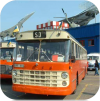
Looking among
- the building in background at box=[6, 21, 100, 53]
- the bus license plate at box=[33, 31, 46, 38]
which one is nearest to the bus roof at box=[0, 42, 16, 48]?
the bus license plate at box=[33, 31, 46, 38]

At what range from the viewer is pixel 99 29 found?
103 ft

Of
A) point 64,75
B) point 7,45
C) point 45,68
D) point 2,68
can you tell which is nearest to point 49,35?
point 45,68

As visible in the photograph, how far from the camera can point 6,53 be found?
35.2 feet

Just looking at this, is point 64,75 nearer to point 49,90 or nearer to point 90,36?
point 49,90

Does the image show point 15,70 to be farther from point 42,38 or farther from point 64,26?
point 64,26

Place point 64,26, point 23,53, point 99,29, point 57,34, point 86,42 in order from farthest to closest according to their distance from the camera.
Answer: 1. point 64,26
2. point 86,42
3. point 99,29
4. point 23,53
5. point 57,34

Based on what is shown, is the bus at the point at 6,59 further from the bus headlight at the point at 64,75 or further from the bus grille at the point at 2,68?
the bus headlight at the point at 64,75

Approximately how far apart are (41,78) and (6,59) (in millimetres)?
5107

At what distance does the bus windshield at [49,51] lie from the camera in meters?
6.08

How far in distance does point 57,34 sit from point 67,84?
1887 mm

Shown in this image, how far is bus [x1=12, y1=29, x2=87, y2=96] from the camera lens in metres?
5.82

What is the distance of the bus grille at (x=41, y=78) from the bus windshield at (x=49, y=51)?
50 cm

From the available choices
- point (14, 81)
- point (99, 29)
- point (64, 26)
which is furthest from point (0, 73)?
point (64, 26)

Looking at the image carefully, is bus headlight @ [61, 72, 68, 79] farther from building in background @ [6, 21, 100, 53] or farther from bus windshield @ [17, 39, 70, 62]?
building in background @ [6, 21, 100, 53]
